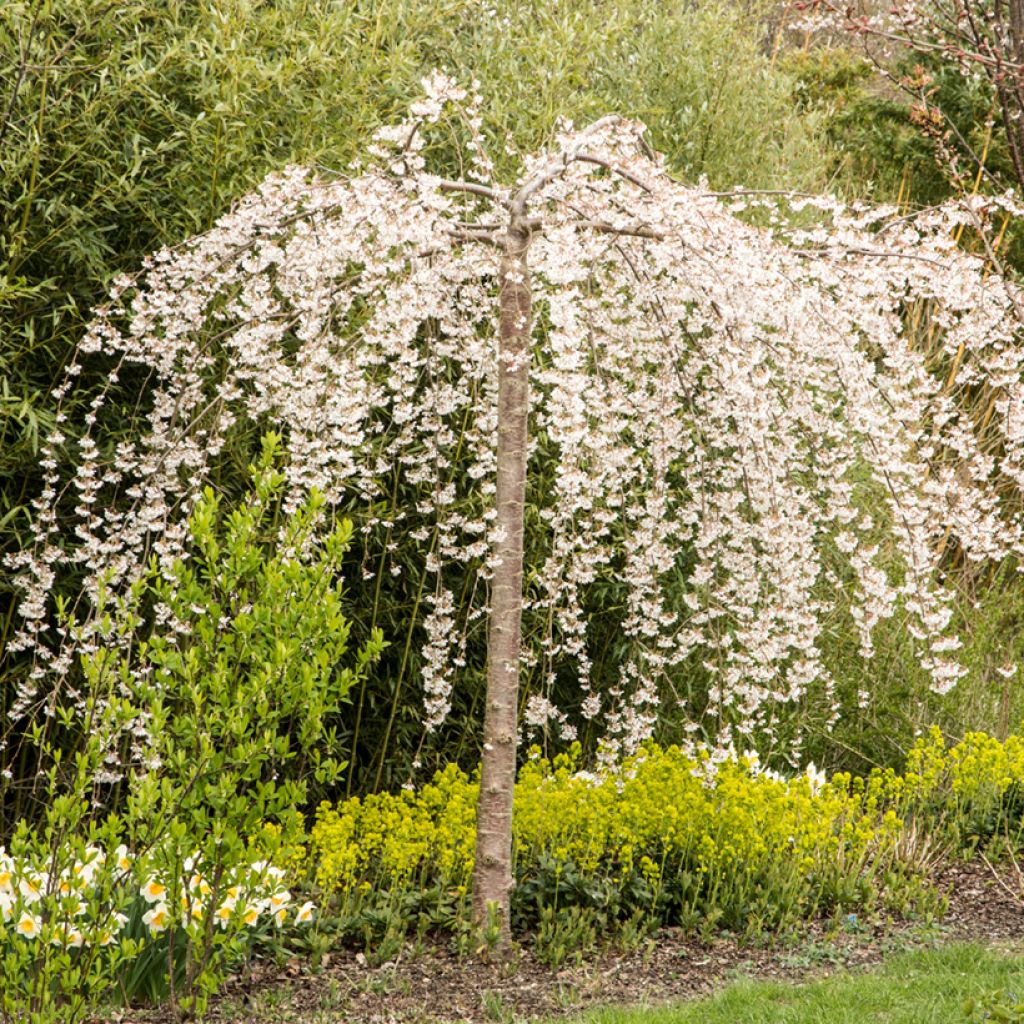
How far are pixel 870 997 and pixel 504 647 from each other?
4.47 ft

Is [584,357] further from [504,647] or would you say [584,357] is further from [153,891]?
[153,891]

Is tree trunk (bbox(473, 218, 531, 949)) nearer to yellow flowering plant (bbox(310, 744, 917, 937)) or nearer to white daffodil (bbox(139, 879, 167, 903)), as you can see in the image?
yellow flowering plant (bbox(310, 744, 917, 937))

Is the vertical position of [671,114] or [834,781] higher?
[671,114]

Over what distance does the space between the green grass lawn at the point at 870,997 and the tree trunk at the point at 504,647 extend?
0.52 meters

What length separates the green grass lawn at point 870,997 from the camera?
10.0 ft

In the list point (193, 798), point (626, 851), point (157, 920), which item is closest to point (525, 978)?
point (626, 851)

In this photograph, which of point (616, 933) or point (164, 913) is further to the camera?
point (616, 933)

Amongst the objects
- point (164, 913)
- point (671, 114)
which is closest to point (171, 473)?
point (164, 913)

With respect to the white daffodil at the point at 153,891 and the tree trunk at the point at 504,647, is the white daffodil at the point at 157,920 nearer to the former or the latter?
the white daffodil at the point at 153,891

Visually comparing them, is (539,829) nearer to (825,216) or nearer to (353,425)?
(353,425)

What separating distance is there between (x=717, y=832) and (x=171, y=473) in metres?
2.12

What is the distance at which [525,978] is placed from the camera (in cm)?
334

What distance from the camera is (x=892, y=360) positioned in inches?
131

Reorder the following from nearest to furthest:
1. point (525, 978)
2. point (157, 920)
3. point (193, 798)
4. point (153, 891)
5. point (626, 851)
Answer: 1. point (193, 798)
2. point (153, 891)
3. point (157, 920)
4. point (525, 978)
5. point (626, 851)
